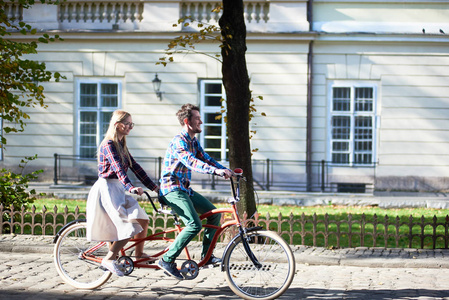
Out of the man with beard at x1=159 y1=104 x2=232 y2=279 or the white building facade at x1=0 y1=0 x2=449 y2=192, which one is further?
the white building facade at x1=0 y1=0 x2=449 y2=192

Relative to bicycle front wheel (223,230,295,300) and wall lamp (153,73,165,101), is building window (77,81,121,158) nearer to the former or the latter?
wall lamp (153,73,165,101)

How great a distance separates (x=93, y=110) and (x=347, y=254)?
13.3 m

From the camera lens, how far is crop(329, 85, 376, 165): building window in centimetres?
1925

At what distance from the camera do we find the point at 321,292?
6.33m

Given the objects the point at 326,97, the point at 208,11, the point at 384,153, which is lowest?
the point at 384,153

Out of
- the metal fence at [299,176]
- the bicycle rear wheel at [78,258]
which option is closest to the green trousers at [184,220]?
the bicycle rear wheel at [78,258]

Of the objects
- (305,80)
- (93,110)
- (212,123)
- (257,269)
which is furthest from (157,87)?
(257,269)

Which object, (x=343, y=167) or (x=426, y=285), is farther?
(x=343, y=167)

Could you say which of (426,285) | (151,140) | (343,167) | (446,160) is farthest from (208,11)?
(426,285)

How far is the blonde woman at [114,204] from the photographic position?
6070 millimetres

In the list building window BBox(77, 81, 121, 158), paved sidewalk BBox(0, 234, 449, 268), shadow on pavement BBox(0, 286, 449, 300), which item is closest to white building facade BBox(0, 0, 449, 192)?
building window BBox(77, 81, 121, 158)

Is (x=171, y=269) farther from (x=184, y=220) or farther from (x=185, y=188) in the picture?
(x=185, y=188)

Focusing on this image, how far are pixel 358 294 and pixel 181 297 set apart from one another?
1.72 meters

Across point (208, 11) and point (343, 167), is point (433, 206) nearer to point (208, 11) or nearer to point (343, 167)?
point (343, 167)
